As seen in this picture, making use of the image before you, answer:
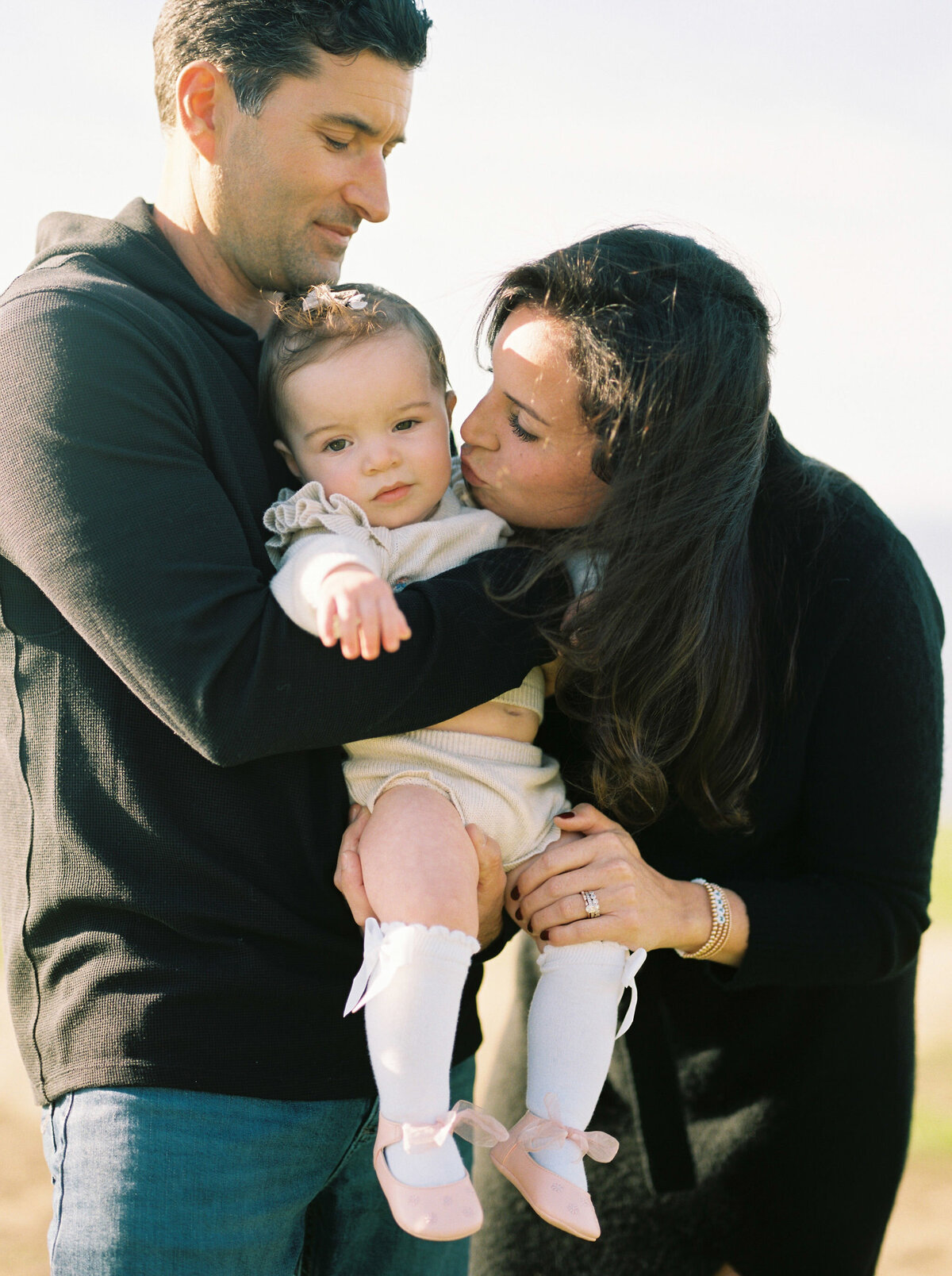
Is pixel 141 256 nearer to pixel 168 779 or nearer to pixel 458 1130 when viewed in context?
pixel 168 779

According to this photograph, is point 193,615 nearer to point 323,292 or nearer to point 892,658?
point 323,292

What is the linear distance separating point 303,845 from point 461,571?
1.58 feet

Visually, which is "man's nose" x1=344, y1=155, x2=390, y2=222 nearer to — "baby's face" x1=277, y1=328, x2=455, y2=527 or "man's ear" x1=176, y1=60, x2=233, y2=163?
"man's ear" x1=176, y1=60, x2=233, y2=163

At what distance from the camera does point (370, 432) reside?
1817 millimetres

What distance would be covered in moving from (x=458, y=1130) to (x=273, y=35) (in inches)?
76.8

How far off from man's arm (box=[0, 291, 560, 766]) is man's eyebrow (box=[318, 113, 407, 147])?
0.79 meters

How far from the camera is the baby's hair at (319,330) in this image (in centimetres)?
182

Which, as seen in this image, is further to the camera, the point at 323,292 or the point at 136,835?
the point at 323,292

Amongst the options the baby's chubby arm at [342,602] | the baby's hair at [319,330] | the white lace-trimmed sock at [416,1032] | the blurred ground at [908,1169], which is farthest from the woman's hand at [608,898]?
the blurred ground at [908,1169]

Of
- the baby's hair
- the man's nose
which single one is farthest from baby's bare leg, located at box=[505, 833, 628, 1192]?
the man's nose

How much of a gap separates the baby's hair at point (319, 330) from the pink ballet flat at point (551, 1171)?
3.95 ft

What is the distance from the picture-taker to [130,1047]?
145 cm

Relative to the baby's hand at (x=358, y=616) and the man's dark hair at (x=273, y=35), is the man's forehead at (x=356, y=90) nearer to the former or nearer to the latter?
the man's dark hair at (x=273, y=35)

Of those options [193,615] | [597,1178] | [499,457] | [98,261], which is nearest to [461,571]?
[499,457]
